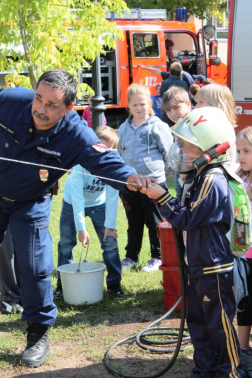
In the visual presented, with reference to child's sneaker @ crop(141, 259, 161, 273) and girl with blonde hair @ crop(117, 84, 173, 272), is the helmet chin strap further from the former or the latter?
child's sneaker @ crop(141, 259, 161, 273)

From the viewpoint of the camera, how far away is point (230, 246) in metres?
3.14

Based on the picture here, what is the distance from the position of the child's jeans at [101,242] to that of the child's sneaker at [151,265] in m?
0.68

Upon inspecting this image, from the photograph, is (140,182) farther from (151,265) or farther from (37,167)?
(151,265)

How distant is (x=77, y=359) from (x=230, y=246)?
1.40 m

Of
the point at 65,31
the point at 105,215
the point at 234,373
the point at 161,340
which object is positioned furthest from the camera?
the point at 65,31

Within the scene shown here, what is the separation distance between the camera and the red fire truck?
9828 millimetres

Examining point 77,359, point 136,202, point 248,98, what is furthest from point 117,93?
point 77,359

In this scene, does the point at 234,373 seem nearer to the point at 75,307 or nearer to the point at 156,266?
the point at 75,307

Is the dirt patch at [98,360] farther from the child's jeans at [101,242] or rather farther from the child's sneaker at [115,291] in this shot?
the child's jeans at [101,242]

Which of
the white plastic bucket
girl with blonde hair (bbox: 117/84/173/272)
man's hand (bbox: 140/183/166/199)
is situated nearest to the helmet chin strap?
man's hand (bbox: 140/183/166/199)

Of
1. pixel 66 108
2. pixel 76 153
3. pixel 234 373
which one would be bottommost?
pixel 234 373

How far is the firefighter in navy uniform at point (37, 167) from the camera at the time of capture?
3.46 meters

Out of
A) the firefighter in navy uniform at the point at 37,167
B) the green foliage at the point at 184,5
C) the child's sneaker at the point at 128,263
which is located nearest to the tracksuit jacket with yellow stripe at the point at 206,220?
the firefighter in navy uniform at the point at 37,167

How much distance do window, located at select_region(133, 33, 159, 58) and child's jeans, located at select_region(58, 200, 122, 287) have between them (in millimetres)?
9767
